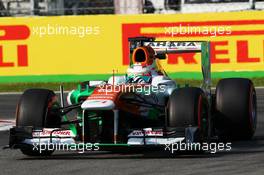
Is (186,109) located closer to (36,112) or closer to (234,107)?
(234,107)

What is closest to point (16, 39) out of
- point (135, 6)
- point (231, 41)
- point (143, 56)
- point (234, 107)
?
point (135, 6)

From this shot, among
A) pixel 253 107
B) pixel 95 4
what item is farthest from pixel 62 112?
pixel 95 4

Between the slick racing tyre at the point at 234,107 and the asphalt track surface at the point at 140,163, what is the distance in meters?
0.29

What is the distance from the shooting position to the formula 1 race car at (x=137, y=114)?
10.1 m

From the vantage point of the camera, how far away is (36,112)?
10.5 metres

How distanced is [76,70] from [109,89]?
523 inches

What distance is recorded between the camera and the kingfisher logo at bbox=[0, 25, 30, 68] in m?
23.9

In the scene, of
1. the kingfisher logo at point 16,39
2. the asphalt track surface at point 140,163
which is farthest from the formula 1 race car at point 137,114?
the kingfisher logo at point 16,39

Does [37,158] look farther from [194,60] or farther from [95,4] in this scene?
[95,4]

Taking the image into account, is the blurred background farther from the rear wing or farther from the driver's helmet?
the driver's helmet

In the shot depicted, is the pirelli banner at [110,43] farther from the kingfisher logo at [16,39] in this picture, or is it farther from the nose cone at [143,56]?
the nose cone at [143,56]

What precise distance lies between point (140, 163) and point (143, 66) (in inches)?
94.3

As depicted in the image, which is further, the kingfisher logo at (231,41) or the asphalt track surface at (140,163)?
the kingfisher logo at (231,41)

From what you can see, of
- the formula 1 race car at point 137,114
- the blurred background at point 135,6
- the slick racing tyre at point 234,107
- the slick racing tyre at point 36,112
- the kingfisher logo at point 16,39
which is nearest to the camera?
the formula 1 race car at point 137,114
